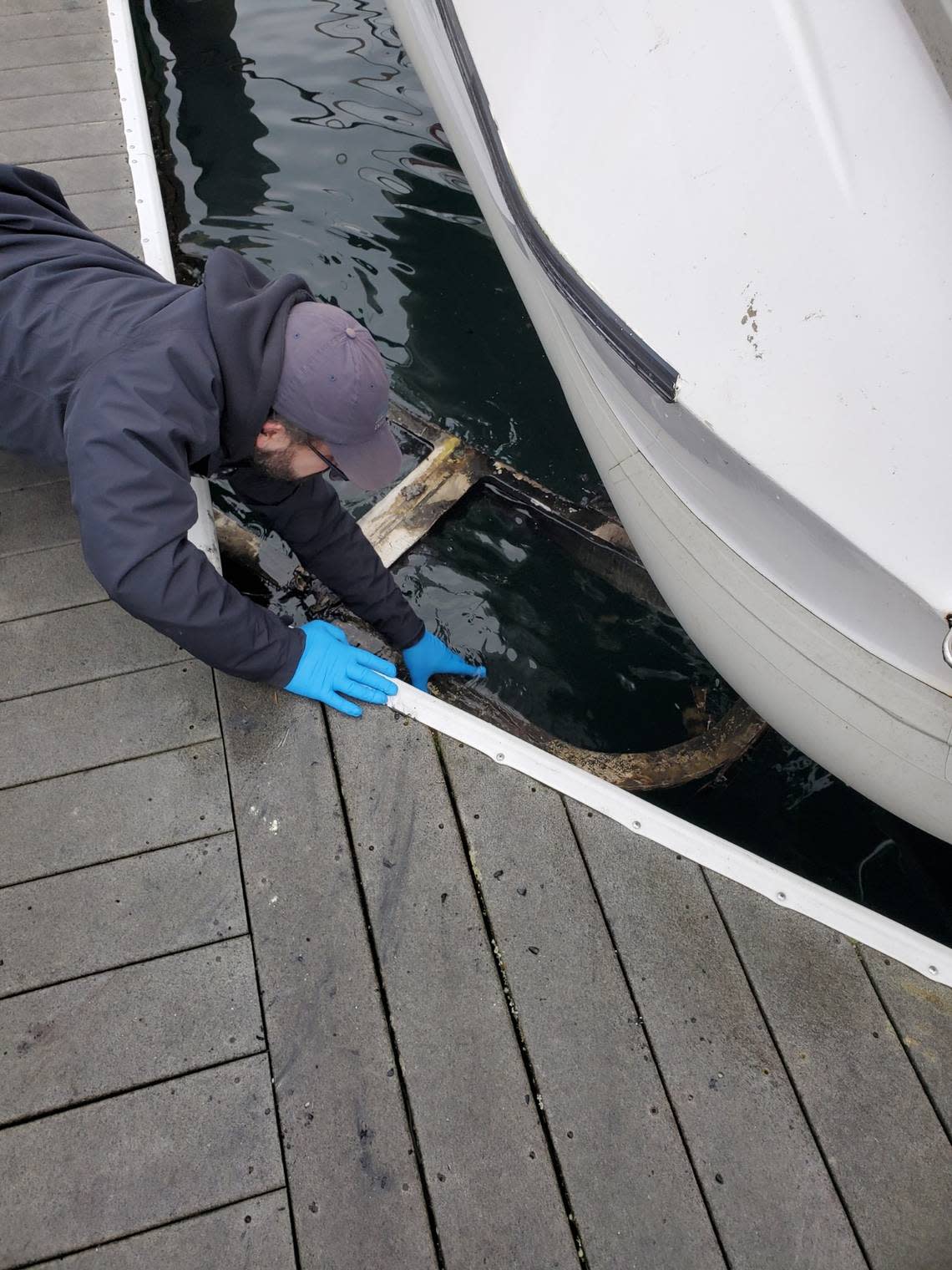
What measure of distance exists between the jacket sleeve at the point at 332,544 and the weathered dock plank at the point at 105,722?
488 millimetres

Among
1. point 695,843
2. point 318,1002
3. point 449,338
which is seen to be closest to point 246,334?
point 318,1002

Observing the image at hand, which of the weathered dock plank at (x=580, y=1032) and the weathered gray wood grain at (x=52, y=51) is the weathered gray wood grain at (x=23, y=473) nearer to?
the weathered dock plank at (x=580, y=1032)

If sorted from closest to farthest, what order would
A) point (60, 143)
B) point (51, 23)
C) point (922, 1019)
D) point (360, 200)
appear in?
point (922, 1019), point (60, 143), point (51, 23), point (360, 200)

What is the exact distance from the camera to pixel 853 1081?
1750mm

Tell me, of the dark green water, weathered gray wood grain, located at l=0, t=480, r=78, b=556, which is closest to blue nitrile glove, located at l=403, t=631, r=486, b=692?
the dark green water

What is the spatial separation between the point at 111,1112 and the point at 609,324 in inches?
81.4

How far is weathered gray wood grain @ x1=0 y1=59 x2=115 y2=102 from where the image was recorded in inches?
144

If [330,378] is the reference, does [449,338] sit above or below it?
below

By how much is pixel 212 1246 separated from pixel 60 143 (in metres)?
3.73

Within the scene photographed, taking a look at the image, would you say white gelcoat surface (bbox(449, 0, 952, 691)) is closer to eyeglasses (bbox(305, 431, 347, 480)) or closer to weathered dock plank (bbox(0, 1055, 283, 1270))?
eyeglasses (bbox(305, 431, 347, 480))

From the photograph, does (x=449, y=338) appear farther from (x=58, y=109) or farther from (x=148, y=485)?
(x=148, y=485)

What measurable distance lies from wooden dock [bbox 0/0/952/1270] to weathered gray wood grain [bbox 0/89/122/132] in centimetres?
249

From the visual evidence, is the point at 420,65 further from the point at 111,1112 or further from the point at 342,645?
the point at 111,1112

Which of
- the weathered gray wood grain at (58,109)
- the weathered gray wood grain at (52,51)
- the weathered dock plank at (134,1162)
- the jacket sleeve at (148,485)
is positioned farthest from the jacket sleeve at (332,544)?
the weathered gray wood grain at (52,51)
